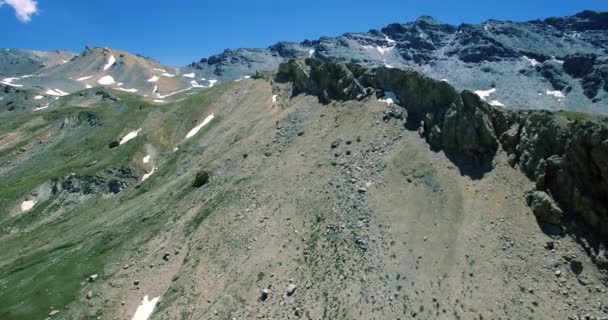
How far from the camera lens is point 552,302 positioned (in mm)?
36781

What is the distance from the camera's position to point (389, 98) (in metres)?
61.0

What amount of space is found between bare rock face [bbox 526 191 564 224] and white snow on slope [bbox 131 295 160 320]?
35926 millimetres

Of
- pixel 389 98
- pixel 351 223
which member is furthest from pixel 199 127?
pixel 351 223

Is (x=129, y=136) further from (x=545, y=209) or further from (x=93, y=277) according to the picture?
(x=545, y=209)

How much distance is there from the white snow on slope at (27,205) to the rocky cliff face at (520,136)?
5846 cm

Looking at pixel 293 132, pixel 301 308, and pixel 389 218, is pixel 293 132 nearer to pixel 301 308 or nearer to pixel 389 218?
pixel 389 218

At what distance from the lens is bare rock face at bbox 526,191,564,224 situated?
41.2 meters

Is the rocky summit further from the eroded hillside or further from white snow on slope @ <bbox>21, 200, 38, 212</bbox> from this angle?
white snow on slope @ <bbox>21, 200, 38, 212</bbox>

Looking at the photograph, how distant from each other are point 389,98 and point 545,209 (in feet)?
81.1

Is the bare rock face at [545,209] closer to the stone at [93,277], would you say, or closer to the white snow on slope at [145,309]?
the white snow on slope at [145,309]

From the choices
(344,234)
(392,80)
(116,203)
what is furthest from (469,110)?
(116,203)

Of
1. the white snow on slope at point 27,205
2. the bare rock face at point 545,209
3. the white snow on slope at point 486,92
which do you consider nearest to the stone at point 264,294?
the bare rock face at point 545,209

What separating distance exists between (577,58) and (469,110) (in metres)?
169

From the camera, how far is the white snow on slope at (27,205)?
85331 mm
